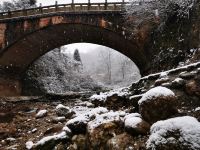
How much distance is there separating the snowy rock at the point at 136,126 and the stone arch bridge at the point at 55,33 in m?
13.7

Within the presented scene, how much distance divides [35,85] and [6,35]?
685cm

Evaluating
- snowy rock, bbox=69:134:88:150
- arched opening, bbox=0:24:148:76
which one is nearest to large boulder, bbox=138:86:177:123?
snowy rock, bbox=69:134:88:150

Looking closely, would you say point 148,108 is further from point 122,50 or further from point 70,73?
point 70,73

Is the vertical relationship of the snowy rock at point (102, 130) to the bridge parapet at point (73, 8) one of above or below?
below

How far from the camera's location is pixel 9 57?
78.9ft

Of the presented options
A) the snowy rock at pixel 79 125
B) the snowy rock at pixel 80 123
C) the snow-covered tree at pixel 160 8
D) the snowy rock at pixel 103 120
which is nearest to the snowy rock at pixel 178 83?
the snowy rock at pixel 103 120

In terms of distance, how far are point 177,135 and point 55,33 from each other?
63.4 feet

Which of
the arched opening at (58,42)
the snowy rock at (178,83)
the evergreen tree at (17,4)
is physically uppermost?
the evergreen tree at (17,4)

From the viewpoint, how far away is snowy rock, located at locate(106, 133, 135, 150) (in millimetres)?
5975

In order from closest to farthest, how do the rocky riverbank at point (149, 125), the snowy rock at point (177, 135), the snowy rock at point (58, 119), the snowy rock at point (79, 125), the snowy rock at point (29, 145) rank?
the snowy rock at point (177, 135) < the rocky riverbank at point (149, 125) < the snowy rock at point (79, 125) < the snowy rock at point (29, 145) < the snowy rock at point (58, 119)

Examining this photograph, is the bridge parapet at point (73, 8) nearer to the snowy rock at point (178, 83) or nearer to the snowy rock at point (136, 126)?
the snowy rock at point (178, 83)

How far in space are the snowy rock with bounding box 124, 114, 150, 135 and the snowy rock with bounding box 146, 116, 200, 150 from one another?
2.94ft

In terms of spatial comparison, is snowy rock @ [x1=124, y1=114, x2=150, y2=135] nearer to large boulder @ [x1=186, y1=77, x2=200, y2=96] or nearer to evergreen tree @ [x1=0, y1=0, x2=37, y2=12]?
large boulder @ [x1=186, y1=77, x2=200, y2=96]

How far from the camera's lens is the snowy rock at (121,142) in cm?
597
